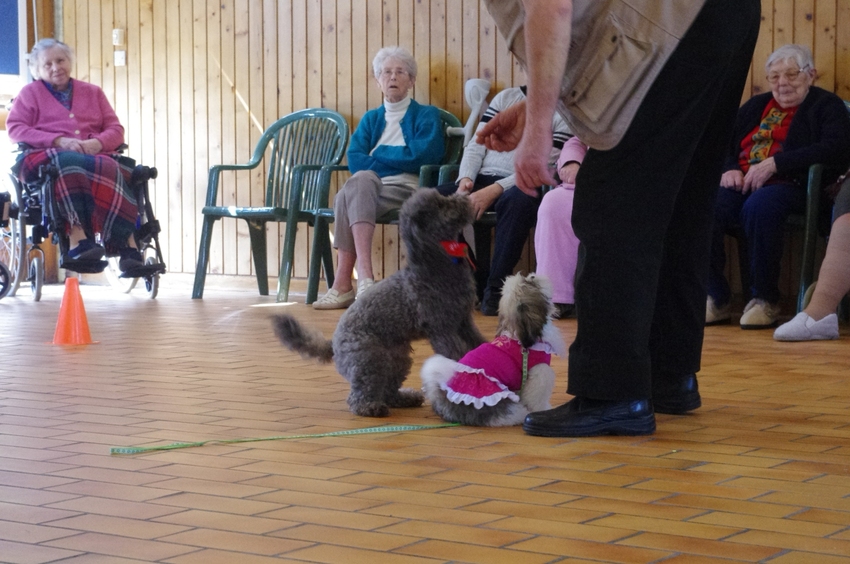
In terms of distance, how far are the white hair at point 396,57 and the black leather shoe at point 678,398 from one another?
3.43m

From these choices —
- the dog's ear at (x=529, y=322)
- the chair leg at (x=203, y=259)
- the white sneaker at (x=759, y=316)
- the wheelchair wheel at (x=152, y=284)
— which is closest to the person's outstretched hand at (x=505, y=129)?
the dog's ear at (x=529, y=322)

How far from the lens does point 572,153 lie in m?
4.73

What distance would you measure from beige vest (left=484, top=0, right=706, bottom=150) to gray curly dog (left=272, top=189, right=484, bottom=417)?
61 centimetres

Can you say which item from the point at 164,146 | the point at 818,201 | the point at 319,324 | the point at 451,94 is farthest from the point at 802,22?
the point at 164,146

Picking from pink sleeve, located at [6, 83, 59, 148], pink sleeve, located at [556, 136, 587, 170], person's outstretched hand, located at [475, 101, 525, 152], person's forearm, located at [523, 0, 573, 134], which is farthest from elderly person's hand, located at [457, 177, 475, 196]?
person's forearm, located at [523, 0, 573, 134]

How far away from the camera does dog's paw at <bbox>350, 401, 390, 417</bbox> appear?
2.43m

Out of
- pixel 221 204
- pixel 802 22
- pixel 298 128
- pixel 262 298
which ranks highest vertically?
pixel 802 22

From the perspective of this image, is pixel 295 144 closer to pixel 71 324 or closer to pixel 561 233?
pixel 561 233

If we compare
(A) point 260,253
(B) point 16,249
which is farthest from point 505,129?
(B) point 16,249

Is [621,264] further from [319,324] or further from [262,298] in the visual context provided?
[262,298]

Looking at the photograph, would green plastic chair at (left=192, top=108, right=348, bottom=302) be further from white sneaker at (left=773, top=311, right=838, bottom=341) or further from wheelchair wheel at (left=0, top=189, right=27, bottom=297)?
white sneaker at (left=773, top=311, right=838, bottom=341)

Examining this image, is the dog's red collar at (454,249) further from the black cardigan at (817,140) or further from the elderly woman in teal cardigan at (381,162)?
the elderly woman in teal cardigan at (381,162)

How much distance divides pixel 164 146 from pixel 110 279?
0.95 metres

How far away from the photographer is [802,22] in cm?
482
